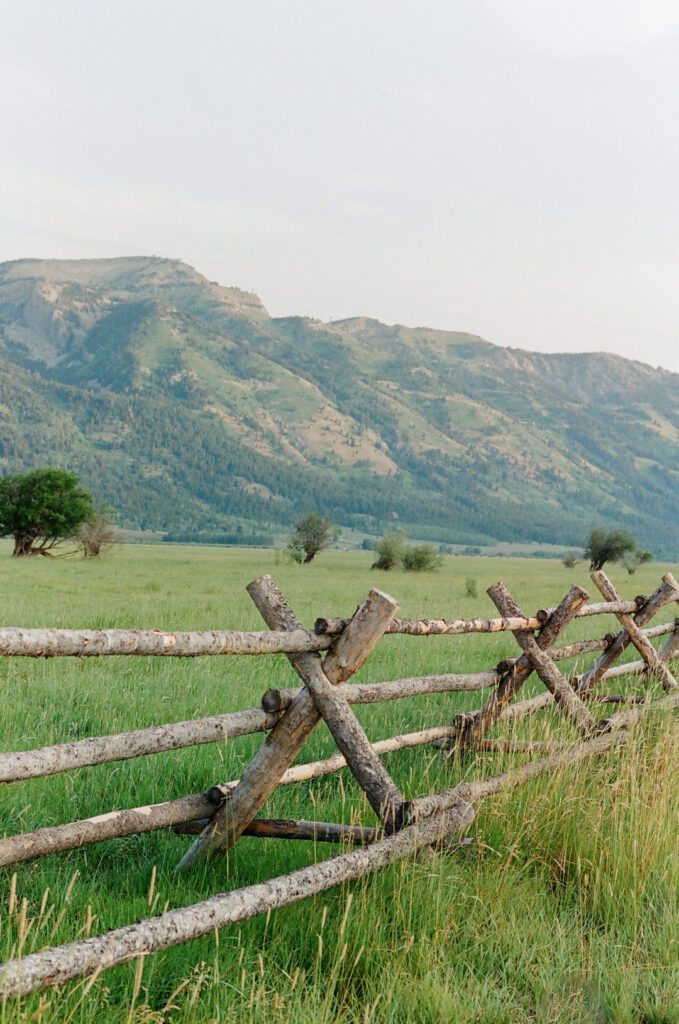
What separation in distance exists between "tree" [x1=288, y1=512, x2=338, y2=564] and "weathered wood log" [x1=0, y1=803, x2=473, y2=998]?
57.0 meters

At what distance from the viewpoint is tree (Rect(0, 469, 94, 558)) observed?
181ft

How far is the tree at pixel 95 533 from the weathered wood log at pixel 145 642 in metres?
54.0

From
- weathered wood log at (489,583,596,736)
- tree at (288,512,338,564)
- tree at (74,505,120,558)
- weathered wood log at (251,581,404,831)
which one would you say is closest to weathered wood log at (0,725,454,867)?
weathered wood log at (251,581,404,831)

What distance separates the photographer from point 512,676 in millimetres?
6973

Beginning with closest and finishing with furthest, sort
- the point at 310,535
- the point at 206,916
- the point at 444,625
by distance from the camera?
the point at 206,916 < the point at 444,625 < the point at 310,535

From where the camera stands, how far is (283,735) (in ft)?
14.0

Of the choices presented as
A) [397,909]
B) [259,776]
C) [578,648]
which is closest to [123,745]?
[259,776]

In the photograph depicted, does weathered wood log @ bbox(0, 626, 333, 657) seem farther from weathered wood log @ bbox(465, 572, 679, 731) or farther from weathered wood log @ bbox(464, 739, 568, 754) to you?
weathered wood log @ bbox(465, 572, 679, 731)

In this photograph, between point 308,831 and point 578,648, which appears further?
point 578,648

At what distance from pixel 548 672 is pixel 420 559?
163 ft

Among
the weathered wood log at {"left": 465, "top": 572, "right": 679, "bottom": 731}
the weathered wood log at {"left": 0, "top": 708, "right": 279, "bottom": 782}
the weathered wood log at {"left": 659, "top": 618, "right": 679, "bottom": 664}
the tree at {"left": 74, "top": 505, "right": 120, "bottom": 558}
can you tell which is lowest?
the tree at {"left": 74, "top": 505, "right": 120, "bottom": 558}

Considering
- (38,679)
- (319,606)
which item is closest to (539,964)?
(38,679)

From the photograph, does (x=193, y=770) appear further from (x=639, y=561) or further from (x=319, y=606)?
(x=639, y=561)

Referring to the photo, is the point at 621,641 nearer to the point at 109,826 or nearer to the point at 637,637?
the point at 637,637
